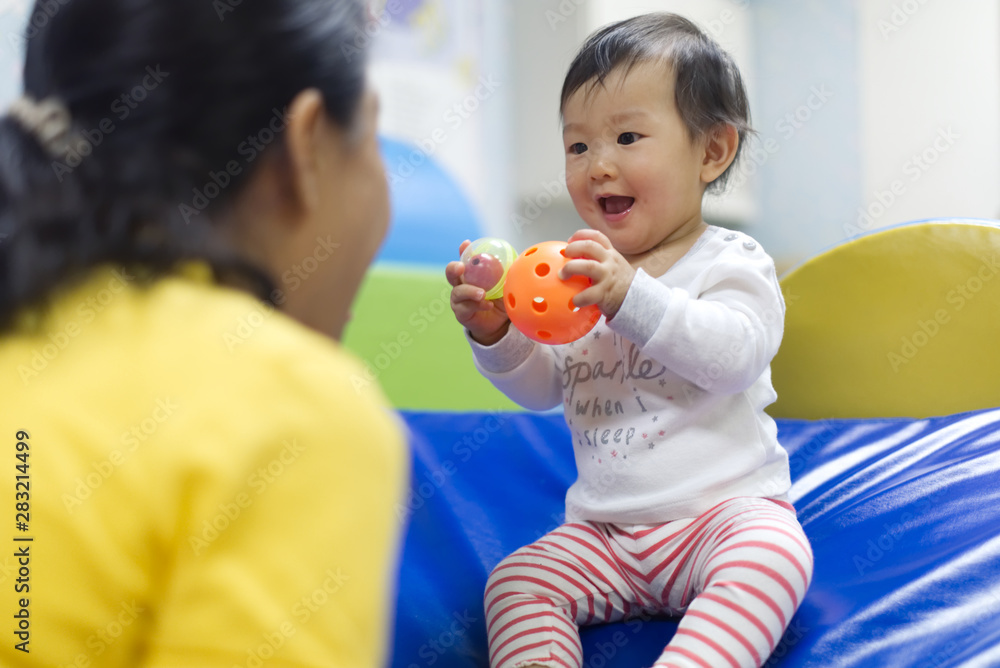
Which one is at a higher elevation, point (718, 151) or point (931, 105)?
point (718, 151)

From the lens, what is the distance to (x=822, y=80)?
121 inches

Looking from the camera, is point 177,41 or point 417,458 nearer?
point 177,41

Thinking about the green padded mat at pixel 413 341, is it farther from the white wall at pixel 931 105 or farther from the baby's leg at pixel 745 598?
the white wall at pixel 931 105

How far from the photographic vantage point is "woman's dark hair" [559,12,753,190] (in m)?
0.86

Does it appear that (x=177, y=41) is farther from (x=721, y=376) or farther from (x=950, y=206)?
(x=950, y=206)

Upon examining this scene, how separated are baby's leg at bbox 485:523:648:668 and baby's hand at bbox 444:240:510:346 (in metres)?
0.21

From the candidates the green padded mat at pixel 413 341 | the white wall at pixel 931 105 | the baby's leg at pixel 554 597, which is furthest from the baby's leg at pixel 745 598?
the white wall at pixel 931 105

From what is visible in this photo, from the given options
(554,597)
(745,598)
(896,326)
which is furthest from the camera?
(896,326)

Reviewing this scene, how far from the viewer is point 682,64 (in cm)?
86

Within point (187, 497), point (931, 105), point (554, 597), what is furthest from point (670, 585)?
point (931, 105)

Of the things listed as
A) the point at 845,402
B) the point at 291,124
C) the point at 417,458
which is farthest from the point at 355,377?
the point at 845,402

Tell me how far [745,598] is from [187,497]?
43 cm

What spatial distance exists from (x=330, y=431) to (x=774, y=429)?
1.83 feet

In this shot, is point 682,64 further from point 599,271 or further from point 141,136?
point 141,136
